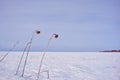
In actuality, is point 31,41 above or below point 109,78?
above

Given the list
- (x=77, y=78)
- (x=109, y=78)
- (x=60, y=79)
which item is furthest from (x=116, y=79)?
(x=60, y=79)

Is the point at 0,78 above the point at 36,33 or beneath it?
beneath

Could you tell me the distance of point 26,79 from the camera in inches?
125

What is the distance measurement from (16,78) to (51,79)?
21.8 inches

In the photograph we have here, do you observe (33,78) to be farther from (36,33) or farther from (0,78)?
(36,33)

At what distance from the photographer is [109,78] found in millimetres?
3680

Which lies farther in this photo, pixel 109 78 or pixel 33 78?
pixel 109 78

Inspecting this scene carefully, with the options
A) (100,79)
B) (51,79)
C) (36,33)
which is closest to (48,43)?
(36,33)

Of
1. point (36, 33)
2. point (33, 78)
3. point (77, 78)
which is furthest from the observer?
point (77, 78)

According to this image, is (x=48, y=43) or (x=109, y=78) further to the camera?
(x=109, y=78)

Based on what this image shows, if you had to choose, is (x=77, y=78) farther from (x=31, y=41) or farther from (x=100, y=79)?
(x=31, y=41)

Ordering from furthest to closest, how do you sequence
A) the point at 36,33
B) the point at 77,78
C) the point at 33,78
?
the point at 77,78
the point at 33,78
the point at 36,33

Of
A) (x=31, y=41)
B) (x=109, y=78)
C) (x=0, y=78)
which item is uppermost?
(x=31, y=41)

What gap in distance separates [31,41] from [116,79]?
1606mm
